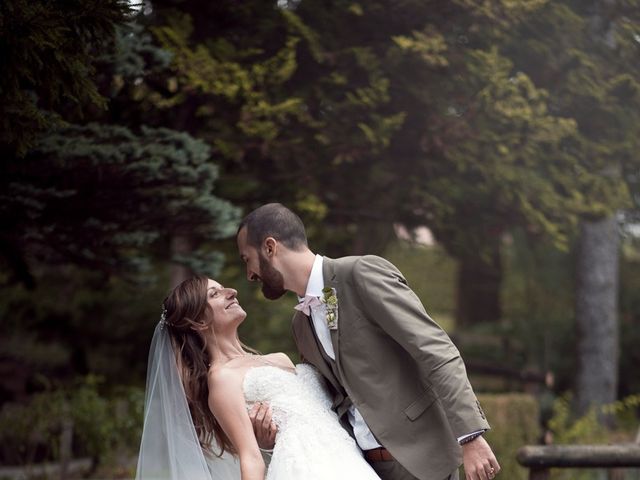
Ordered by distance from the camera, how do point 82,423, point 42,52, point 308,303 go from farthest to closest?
point 82,423 < point 42,52 < point 308,303

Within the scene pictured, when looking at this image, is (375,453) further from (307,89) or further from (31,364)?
(31,364)

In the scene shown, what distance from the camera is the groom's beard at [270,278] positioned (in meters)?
3.76

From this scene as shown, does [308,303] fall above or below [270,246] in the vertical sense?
below

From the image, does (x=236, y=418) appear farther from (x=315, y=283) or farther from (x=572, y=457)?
(x=572, y=457)

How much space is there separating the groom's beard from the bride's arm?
15.1 inches

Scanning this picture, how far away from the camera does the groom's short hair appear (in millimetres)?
3760

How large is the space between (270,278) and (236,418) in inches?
22.0

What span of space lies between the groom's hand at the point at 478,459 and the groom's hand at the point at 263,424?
800mm

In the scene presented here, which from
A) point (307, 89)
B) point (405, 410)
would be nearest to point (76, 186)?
point (307, 89)

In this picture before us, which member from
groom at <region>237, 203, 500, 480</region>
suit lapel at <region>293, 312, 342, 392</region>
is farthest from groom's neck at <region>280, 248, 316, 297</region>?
suit lapel at <region>293, 312, 342, 392</region>

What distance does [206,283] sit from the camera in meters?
4.14

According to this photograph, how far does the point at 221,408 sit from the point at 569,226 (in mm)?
5623

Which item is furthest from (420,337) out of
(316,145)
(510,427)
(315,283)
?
(510,427)

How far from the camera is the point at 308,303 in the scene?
3.85 meters
